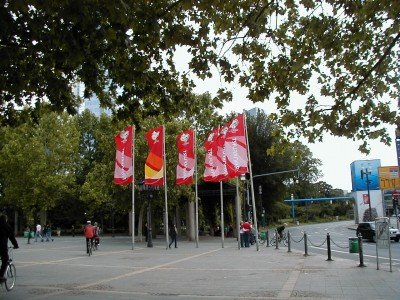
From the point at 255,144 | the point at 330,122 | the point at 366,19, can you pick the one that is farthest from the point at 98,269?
the point at 255,144

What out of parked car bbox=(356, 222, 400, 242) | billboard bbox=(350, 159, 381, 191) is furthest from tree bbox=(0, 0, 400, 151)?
billboard bbox=(350, 159, 381, 191)

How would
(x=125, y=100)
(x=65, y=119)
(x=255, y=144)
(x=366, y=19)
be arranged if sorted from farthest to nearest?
(x=255, y=144), (x=65, y=119), (x=125, y=100), (x=366, y=19)

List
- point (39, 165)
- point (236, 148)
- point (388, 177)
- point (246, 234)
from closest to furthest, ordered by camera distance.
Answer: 1. point (236, 148)
2. point (246, 234)
3. point (39, 165)
4. point (388, 177)

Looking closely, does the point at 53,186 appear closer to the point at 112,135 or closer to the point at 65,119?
the point at 65,119

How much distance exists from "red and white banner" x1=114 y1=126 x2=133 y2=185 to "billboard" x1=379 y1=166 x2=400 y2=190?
128 feet

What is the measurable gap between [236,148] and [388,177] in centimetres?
4505

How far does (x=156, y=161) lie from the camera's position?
29203 millimetres

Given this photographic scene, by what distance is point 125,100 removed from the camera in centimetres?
1166

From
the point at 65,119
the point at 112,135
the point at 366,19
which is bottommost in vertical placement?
the point at 366,19

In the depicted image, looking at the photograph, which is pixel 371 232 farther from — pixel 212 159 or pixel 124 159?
pixel 124 159

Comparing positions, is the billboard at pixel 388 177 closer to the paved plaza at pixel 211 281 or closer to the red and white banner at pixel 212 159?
the red and white banner at pixel 212 159

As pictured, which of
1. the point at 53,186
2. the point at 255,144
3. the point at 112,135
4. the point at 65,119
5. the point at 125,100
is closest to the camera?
the point at 125,100

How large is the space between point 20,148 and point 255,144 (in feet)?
99.6

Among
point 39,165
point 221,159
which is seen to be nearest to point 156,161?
point 221,159
